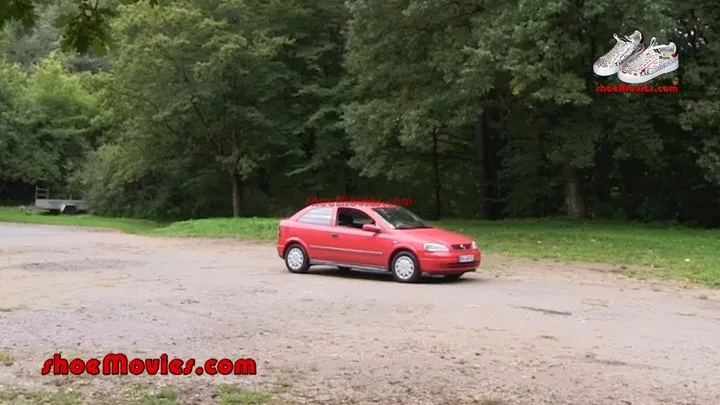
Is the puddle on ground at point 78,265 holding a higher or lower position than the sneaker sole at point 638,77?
lower

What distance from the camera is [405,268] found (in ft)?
45.6

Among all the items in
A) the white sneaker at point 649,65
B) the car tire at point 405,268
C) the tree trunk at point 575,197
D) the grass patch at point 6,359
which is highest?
the white sneaker at point 649,65

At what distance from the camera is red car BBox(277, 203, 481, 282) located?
13727 millimetres

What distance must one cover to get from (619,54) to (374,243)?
13.4m

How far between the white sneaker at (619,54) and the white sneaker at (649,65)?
199 millimetres

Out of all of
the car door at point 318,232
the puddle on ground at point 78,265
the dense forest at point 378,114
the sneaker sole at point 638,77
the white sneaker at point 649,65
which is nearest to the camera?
the car door at point 318,232

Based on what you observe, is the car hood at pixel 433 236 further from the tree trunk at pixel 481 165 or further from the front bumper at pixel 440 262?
the tree trunk at pixel 481 165

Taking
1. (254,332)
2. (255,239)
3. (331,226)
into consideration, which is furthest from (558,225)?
(254,332)

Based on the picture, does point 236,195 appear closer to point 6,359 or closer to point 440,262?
point 440,262

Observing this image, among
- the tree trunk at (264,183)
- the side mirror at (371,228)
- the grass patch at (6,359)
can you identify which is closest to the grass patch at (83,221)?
the tree trunk at (264,183)

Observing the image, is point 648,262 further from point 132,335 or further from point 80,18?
point 80,18

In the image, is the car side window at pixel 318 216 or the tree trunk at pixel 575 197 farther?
the tree trunk at pixel 575 197

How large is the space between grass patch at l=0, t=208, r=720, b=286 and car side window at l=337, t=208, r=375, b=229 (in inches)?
230

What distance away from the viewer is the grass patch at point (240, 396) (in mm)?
5782
